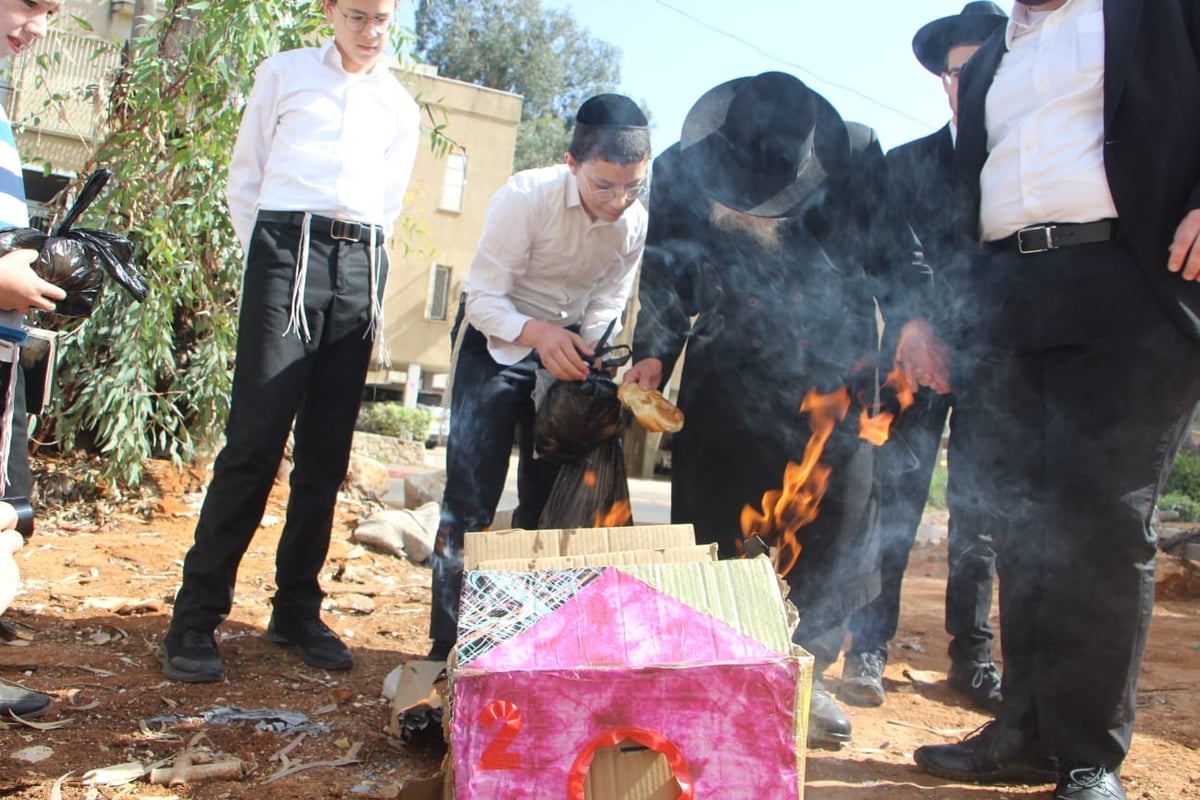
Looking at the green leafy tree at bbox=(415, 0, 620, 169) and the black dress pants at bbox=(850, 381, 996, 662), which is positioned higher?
the green leafy tree at bbox=(415, 0, 620, 169)

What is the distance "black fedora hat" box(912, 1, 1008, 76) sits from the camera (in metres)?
4.02

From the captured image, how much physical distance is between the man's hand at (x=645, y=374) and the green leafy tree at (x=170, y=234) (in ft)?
10.6

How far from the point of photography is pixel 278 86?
349cm

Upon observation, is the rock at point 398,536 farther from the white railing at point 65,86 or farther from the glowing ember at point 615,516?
the white railing at point 65,86

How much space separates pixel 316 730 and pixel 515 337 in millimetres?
1362

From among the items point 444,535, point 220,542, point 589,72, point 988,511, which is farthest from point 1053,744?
point 589,72

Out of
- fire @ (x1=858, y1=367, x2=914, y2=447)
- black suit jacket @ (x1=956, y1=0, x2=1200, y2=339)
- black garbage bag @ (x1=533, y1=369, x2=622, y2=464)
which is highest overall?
black suit jacket @ (x1=956, y1=0, x2=1200, y2=339)

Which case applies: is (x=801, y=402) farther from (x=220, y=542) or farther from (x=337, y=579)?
(x=337, y=579)

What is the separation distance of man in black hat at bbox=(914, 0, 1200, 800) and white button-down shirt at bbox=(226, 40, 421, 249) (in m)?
2.04

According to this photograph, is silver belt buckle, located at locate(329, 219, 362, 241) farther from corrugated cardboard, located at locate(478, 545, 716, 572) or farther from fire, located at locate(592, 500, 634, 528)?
corrugated cardboard, located at locate(478, 545, 716, 572)

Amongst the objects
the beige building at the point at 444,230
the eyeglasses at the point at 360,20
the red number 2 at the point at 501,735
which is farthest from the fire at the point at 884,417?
the beige building at the point at 444,230

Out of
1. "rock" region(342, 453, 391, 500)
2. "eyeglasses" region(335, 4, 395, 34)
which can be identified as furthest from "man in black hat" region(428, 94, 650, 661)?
"rock" region(342, 453, 391, 500)

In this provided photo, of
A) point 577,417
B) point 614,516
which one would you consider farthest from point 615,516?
point 577,417

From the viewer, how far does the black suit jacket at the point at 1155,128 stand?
7.90 ft
